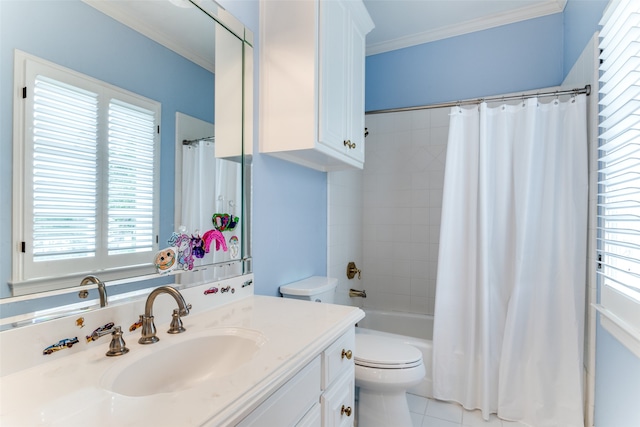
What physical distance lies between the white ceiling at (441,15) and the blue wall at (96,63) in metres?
1.66

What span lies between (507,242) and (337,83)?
53.3 inches

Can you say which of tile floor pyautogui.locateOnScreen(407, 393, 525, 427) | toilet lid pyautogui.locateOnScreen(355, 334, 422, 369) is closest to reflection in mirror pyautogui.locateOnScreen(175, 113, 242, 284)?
toilet lid pyautogui.locateOnScreen(355, 334, 422, 369)

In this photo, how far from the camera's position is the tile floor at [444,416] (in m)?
1.80

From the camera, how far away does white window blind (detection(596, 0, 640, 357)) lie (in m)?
1.16

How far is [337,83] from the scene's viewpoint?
64.4 inches

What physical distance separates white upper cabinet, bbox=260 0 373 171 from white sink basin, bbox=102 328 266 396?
0.86 metres

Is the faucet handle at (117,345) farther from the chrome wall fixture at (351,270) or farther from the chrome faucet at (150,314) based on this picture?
the chrome wall fixture at (351,270)

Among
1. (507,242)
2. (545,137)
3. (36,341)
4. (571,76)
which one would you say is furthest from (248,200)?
(571,76)

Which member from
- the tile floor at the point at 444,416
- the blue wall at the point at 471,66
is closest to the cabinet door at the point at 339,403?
the tile floor at the point at 444,416

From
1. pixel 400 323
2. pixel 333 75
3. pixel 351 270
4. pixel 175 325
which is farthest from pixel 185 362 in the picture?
pixel 400 323

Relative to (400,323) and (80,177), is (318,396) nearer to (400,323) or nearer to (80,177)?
(80,177)

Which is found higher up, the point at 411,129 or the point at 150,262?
the point at 411,129

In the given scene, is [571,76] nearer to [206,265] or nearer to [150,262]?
[206,265]

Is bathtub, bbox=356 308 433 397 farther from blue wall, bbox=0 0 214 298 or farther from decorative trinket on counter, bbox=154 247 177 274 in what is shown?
blue wall, bbox=0 0 214 298
